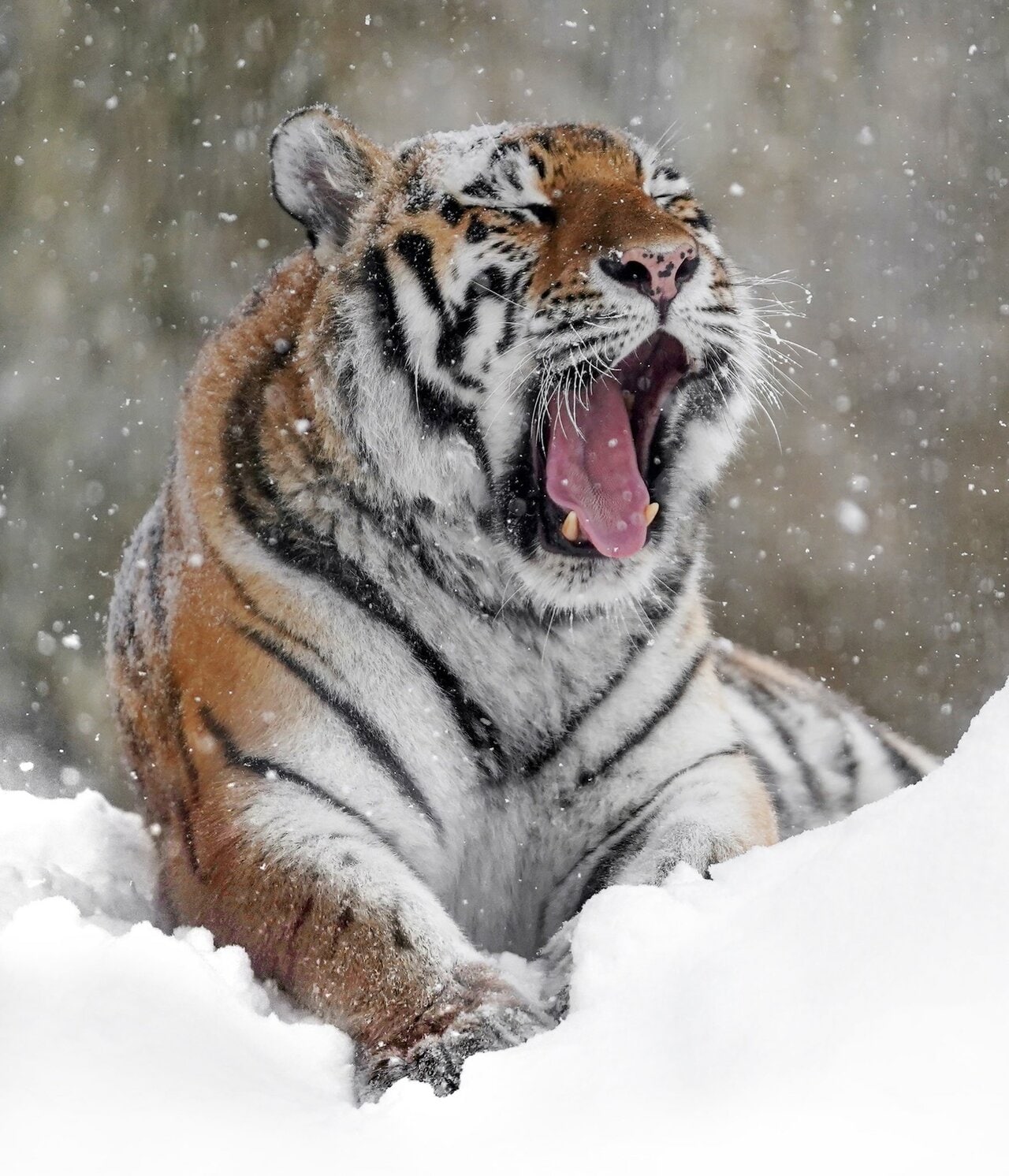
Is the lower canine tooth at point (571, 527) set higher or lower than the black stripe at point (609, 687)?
higher

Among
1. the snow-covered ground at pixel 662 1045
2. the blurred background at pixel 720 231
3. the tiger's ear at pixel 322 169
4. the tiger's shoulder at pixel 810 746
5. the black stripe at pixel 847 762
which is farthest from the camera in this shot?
the blurred background at pixel 720 231

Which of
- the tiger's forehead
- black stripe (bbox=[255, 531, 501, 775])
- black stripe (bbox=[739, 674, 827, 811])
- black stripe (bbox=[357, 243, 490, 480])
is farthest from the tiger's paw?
black stripe (bbox=[739, 674, 827, 811])

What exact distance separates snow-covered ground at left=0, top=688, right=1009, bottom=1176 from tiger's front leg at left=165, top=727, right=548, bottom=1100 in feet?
0.21

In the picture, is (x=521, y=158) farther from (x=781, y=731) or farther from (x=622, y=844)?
(x=781, y=731)

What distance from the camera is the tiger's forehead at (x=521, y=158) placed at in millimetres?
1927

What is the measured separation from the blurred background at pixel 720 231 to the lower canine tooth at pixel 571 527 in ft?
9.47

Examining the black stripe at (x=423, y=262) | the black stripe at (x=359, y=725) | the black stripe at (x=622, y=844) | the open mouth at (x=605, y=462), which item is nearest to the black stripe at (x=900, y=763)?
the black stripe at (x=622, y=844)

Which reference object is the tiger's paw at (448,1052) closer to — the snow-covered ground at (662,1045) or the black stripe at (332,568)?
the snow-covered ground at (662,1045)

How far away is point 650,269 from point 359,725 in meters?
0.70

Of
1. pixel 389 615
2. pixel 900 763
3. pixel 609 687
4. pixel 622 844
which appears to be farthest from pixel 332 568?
pixel 900 763

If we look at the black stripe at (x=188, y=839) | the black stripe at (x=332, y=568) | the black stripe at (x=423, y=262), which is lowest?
the black stripe at (x=188, y=839)

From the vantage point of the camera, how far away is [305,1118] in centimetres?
122

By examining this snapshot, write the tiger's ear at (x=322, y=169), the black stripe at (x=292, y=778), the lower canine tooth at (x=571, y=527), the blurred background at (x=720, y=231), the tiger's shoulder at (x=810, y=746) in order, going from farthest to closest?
the blurred background at (x=720, y=231), the tiger's shoulder at (x=810, y=746), the tiger's ear at (x=322, y=169), the lower canine tooth at (x=571, y=527), the black stripe at (x=292, y=778)

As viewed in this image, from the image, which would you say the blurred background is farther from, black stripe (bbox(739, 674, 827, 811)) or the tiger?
the tiger
